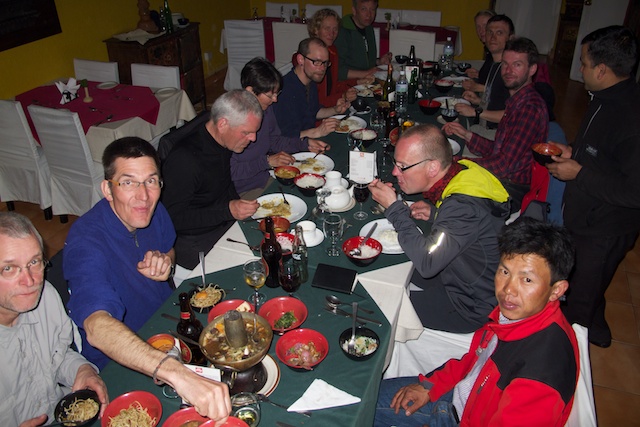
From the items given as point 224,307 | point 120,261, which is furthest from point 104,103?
point 224,307

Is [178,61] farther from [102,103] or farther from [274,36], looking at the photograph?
[102,103]

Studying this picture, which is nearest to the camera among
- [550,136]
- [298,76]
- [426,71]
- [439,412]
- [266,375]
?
[266,375]

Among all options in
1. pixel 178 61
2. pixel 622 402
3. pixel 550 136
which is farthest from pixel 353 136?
pixel 178 61

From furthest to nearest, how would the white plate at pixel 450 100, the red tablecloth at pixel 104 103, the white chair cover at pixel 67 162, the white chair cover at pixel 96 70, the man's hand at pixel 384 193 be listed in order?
the white chair cover at pixel 96 70 < the white plate at pixel 450 100 < the red tablecloth at pixel 104 103 < the white chair cover at pixel 67 162 < the man's hand at pixel 384 193

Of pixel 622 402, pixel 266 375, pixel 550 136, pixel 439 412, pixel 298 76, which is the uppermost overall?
pixel 298 76

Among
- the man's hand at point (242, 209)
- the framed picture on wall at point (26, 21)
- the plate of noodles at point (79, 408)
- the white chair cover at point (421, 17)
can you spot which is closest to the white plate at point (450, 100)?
the man's hand at point (242, 209)

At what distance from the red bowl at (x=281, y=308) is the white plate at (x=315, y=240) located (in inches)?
18.6

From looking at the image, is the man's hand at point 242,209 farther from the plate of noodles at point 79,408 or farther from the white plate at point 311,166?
the plate of noodles at point 79,408

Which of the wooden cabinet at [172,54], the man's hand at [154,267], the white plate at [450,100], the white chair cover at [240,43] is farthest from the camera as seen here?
the white chair cover at [240,43]

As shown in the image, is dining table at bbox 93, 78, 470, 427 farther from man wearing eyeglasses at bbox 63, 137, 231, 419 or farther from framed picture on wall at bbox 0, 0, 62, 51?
framed picture on wall at bbox 0, 0, 62, 51

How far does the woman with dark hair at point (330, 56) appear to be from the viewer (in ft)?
15.3

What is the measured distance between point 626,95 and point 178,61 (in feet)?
18.1

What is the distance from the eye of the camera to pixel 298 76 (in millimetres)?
3979

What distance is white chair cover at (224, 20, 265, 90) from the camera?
6523mm
